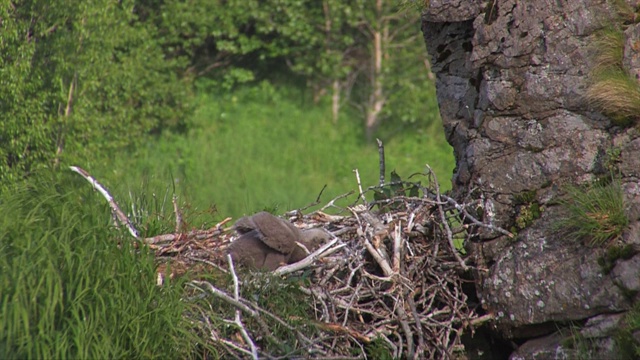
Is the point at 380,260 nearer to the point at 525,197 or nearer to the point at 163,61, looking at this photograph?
the point at 525,197

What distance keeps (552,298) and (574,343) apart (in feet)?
→ 0.96

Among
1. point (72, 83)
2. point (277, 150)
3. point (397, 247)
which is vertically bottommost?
point (277, 150)

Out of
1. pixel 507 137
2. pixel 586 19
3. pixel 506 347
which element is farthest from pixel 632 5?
pixel 506 347

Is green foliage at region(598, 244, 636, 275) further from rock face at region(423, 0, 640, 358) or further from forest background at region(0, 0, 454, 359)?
forest background at region(0, 0, 454, 359)

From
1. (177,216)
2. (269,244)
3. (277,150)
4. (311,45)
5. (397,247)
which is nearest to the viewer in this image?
(397,247)

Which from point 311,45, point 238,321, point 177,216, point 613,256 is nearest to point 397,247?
point 238,321

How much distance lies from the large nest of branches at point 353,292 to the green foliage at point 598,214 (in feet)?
1.71

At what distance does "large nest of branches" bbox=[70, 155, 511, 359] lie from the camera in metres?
5.41

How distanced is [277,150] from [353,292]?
10745 mm

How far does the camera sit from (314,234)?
6227 millimetres

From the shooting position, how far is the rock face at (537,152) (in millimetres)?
5363

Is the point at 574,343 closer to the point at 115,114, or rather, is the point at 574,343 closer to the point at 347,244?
the point at 347,244

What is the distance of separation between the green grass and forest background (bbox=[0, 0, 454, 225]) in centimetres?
3

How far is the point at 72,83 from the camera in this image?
12.9 meters
